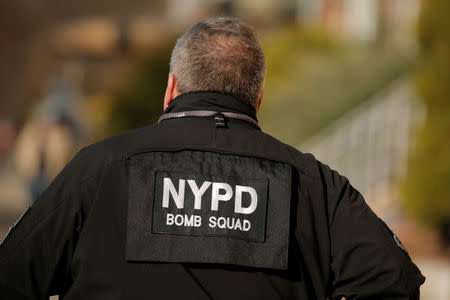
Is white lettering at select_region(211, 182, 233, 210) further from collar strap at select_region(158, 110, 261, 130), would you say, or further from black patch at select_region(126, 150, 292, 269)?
collar strap at select_region(158, 110, 261, 130)

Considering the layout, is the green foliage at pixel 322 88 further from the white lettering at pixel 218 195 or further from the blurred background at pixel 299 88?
the white lettering at pixel 218 195

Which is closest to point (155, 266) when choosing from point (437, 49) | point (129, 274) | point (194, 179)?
point (129, 274)

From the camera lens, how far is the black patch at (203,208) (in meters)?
2.40

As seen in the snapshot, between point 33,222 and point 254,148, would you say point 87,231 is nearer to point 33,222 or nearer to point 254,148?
point 33,222

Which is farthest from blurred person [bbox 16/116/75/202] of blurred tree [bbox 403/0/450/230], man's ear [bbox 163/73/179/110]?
man's ear [bbox 163/73/179/110]

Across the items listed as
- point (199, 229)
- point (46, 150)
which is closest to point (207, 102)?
point (199, 229)

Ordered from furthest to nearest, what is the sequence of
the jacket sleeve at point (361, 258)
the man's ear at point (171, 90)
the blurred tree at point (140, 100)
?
the blurred tree at point (140, 100)
the man's ear at point (171, 90)
the jacket sleeve at point (361, 258)

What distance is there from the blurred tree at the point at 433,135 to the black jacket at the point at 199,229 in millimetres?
6624

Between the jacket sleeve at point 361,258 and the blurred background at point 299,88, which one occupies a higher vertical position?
the blurred background at point 299,88

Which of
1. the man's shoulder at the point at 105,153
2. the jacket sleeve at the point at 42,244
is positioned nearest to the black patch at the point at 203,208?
the man's shoulder at the point at 105,153

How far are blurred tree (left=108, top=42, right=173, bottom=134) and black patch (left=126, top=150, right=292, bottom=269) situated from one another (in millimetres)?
12105

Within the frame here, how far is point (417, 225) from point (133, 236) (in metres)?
7.54

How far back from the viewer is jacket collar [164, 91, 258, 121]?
8.20 feet

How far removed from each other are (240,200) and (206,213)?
10 cm
